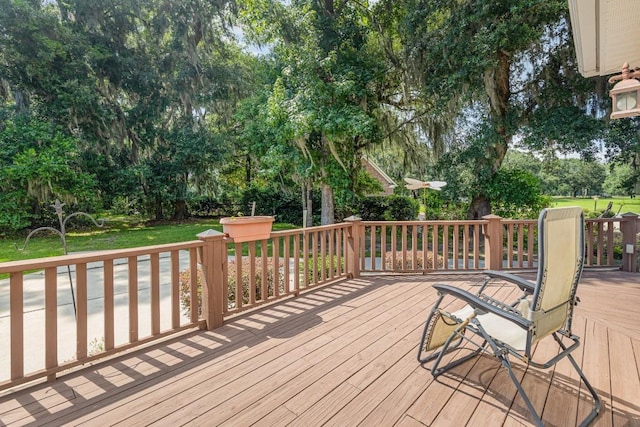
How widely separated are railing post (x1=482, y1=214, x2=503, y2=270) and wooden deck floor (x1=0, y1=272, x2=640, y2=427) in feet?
5.36

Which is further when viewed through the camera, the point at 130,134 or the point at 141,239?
the point at 130,134

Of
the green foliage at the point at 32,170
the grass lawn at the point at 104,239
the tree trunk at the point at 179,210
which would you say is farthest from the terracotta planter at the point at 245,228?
the tree trunk at the point at 179,210

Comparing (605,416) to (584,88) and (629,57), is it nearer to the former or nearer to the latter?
(629,57)

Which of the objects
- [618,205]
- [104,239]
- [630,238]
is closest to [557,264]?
[630,238]

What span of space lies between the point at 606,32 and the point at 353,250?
3.24 m

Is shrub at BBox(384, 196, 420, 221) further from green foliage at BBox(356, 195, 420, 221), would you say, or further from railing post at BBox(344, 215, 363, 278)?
railing post at BBox(344, 215, 363, 278)

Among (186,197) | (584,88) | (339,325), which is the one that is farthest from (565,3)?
(186,197)

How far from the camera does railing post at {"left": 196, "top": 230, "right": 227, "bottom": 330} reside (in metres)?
2.77

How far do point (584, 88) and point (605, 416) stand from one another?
22.9 feet

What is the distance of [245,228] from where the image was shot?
295 centimetres

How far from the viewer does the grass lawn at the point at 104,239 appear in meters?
8.09

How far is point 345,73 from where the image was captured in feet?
24.9

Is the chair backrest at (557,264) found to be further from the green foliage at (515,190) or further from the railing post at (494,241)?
the green foliage at (515,190)

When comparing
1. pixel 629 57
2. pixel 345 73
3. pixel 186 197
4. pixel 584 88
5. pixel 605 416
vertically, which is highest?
pixel 345 73
